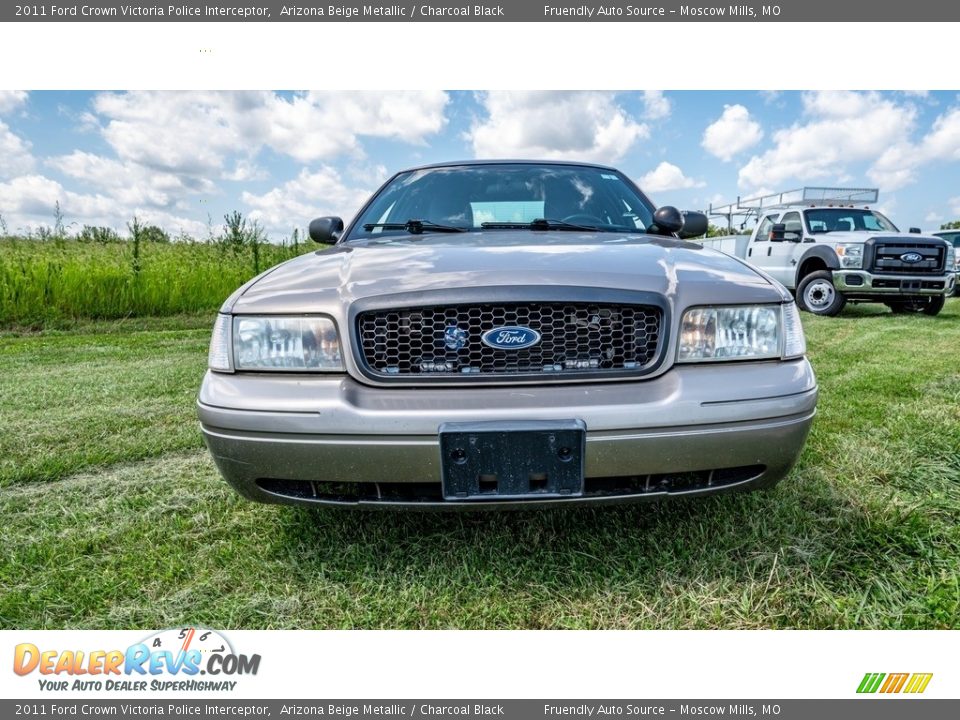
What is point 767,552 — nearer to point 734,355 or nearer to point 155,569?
point 734,355

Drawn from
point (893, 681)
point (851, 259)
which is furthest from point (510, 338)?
point (851, 259)

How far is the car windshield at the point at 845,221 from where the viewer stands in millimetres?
10055

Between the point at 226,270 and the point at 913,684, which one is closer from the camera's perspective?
the point at 913,684

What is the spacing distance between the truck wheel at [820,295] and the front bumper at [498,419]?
355 inches

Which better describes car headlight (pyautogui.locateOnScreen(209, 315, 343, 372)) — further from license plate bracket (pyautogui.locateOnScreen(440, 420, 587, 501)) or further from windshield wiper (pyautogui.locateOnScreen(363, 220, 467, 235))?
windshield wiper (pyautogui.locateOnScreen(363, 220, 467, 235))

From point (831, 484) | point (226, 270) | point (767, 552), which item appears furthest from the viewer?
point (226, 270)

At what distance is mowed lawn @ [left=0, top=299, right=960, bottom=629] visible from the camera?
1.75 metres

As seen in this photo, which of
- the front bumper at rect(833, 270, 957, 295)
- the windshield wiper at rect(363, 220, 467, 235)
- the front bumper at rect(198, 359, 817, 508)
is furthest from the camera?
the front bumper at rect(833, 270, 957, 295)

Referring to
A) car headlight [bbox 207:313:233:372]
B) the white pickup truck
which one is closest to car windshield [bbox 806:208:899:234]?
the white pickup truck

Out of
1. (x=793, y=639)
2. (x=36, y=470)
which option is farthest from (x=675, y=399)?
(x=36, y=470)

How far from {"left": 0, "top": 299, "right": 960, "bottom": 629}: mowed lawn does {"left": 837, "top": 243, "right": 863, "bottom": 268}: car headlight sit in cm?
702

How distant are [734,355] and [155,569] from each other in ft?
6.51

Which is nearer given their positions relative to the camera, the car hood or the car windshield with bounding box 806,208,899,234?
the car hood

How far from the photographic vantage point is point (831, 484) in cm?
249
